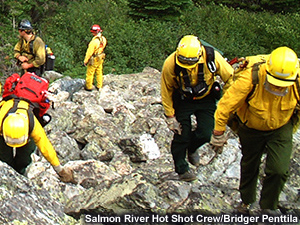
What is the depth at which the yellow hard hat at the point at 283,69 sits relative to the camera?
3.46 m

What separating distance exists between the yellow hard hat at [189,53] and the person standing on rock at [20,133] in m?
1.94

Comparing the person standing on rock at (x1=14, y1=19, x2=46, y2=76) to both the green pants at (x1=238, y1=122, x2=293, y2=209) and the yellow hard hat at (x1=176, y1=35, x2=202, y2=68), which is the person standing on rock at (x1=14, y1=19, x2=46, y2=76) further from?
the green pants at (x1=238, y1=122, x2=293, y2=209)

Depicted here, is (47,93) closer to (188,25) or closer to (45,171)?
(45,171)

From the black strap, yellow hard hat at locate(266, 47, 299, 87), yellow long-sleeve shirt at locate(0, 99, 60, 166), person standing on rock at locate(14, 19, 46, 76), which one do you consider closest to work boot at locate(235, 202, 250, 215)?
the black strap

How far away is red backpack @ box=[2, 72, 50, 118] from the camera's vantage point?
4.70m

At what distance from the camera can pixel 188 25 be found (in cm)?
2127

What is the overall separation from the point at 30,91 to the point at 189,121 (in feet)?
7.10

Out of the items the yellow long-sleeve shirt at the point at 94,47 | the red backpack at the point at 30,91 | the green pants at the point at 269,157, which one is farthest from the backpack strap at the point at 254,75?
the yellow long-sleeve shirt at the point at 94,47

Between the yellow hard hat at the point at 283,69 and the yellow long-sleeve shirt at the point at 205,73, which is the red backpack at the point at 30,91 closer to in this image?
the yellow long-sleeve shirt at the point at 205,73

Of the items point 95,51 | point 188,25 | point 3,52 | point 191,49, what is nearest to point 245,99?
point 191,49

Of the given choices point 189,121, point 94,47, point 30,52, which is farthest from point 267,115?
point 94,47

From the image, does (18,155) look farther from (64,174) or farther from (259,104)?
(259,104)

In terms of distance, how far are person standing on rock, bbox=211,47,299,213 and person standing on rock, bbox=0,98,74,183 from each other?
212 centimetres

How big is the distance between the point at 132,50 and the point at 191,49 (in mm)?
13858
